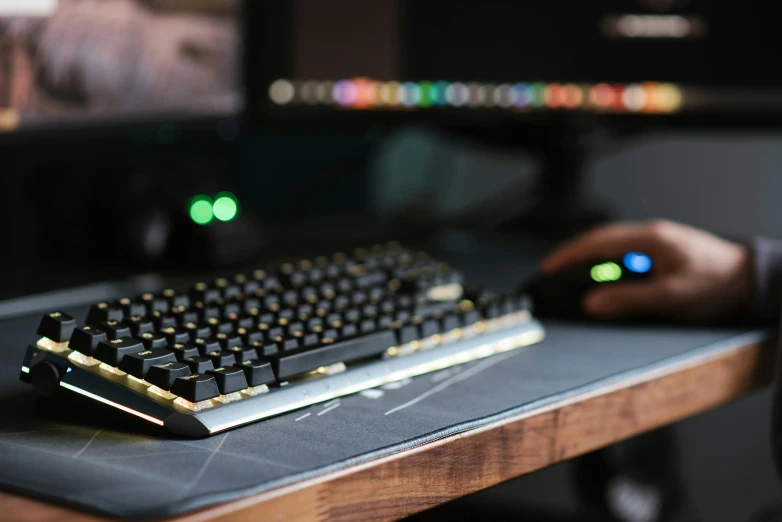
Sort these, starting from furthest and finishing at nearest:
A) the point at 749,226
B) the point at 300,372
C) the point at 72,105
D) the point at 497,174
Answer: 1. the point at 497,174
2. the point at 749,226
3. the point at 72,105
4. the point at 300,372

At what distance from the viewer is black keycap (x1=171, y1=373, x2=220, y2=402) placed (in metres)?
0.54

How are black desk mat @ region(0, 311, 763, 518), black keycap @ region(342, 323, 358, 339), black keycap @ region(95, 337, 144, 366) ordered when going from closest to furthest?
1. black desk mat @ region(0, 311, 763, 518)
2. black keycap @ region(95, 337, 144, 366)
3. black keycap @ region(342, 323, 358, 339)

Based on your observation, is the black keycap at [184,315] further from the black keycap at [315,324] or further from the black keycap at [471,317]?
the black keycap at [471,317]

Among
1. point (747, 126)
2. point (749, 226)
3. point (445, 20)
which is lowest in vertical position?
point (749, 226)

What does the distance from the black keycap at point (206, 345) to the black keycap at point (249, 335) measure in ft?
0.07

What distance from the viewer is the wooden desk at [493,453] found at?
1.51 feet

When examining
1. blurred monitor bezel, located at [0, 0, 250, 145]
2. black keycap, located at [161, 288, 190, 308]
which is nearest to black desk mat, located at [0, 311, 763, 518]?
black keycap, located at [161, 288, 190, 308]

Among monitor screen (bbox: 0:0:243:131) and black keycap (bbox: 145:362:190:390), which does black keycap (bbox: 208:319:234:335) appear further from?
monitor screen (bbox: 0:0:243:131)

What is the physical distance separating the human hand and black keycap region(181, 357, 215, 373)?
0.41 m

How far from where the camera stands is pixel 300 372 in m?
0.61

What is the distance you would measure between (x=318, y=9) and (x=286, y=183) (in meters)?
0.30

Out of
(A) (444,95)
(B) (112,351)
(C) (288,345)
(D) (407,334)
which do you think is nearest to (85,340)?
(B) (112,351)

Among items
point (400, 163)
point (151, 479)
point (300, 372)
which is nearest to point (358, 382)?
point (300, 372)

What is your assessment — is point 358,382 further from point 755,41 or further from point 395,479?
point 755,41
